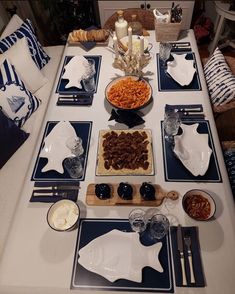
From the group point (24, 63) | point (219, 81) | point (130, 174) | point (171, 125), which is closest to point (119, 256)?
point (130, 174)

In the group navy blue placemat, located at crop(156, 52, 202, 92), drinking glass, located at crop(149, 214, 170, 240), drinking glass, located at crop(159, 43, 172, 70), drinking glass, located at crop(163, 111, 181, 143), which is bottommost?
drinking glass, located at crop(149, 214, 170, 240)

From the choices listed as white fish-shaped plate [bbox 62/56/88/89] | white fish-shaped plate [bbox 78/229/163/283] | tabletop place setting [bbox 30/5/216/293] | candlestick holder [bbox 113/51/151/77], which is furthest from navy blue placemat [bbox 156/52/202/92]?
white fish-shaped plate [bbox 78/229/163/283]

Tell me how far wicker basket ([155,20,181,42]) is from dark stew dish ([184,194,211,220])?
1.39 m

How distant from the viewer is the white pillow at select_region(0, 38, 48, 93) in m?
1.92

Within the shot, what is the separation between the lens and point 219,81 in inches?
71.2

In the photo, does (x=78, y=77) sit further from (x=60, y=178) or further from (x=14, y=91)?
(x=60, y=178)

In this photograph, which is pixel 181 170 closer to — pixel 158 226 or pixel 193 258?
pixel 158 226

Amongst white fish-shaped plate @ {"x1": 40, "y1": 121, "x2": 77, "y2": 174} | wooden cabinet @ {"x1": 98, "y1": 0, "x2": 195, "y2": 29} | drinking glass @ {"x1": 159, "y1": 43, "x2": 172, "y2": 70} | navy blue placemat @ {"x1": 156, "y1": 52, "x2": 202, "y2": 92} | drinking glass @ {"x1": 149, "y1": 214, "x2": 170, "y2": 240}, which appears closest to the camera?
drinking glass @ {"x1": 149, "y1": 214, "x2": 170, "y2": 240}

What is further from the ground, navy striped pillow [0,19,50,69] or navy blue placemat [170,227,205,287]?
navy striped pillow [0,19,50,69]

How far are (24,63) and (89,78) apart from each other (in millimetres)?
570

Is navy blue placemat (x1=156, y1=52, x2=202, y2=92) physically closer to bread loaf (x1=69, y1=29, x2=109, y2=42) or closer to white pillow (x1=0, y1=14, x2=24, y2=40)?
bread loaf (x1=69, y1=29, x2=109, y2=42)

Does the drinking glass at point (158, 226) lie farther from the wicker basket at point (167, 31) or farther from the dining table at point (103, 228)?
the wicker basket at point (167, 31)

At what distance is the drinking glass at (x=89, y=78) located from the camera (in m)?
1.77

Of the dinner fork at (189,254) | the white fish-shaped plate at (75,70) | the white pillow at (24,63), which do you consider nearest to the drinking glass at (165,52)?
the white fish-shaped plate at (75,70)
